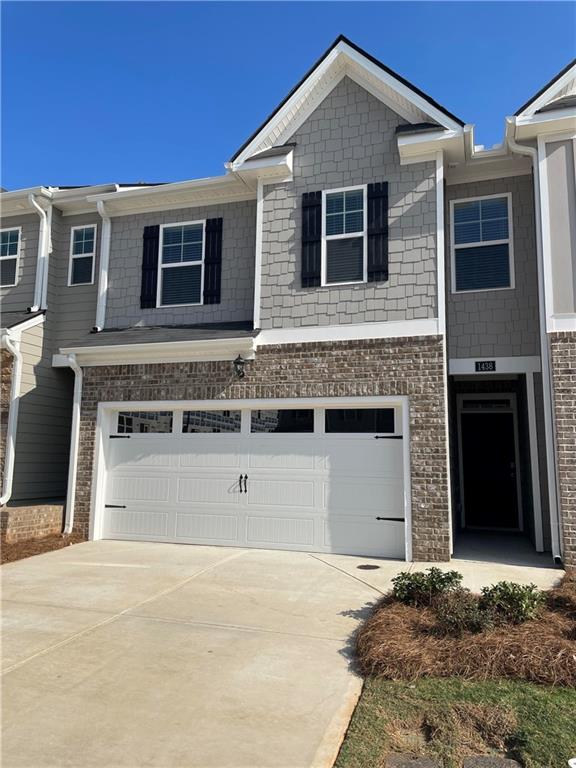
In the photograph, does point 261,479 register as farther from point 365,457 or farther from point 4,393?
point 4,393

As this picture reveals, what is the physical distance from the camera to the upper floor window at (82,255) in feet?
39.0

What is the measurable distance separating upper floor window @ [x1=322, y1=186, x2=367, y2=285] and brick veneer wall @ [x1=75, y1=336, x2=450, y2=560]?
1.24 metres

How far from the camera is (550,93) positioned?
8648 mm

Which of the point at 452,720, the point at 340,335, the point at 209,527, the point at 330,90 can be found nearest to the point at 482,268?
the point at 340,335

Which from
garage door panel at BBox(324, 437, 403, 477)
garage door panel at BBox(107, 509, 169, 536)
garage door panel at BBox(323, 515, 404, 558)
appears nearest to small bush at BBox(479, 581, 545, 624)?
garage door panel at BBox(323, 515, 404, 558)

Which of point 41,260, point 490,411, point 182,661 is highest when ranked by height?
point 41,260

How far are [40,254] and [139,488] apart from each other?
558cm

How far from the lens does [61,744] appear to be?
3244 mm

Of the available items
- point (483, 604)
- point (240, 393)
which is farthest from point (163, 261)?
point (483, 604)

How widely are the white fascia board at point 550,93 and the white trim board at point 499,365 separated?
12.3ft

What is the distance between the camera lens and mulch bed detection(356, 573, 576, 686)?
410cm

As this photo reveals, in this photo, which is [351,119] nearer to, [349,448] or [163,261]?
[163,261]

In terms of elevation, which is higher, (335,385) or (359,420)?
(335,385)

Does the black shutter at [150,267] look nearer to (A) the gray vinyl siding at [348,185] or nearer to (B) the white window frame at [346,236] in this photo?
(A) the gray vinyl siding at [348,185]
